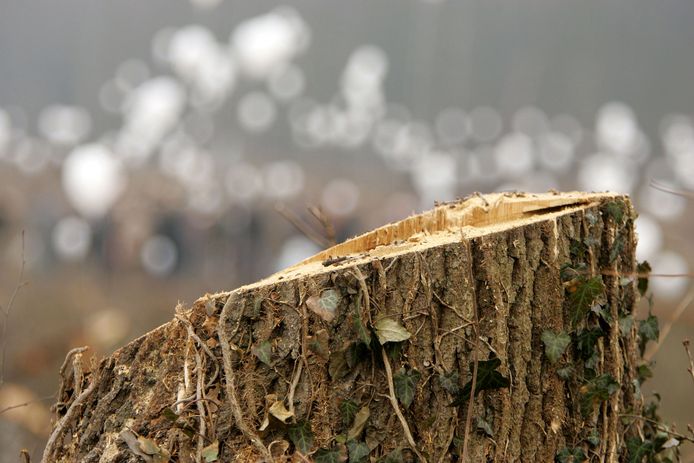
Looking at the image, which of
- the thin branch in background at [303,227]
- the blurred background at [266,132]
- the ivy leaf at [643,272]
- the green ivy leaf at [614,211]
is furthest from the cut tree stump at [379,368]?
the blurred background at [266,132]

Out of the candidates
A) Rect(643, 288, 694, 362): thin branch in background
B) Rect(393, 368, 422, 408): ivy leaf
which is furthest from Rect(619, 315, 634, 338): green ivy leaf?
Rect(393, 368, 422, 408): ivy leaf

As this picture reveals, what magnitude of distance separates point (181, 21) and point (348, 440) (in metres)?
1.80

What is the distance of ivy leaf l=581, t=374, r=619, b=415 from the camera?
3.43 ft

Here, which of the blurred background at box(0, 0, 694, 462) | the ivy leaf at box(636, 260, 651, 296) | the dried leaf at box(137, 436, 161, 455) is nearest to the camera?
the dried leaf at box(137, 436, 161, 455)

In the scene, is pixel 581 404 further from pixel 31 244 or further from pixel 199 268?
pixel 31 244

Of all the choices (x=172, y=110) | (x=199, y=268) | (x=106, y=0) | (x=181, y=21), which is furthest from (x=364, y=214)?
(x=106, y=0)

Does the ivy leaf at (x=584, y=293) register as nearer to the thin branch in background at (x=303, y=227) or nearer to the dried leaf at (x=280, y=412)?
the dried leaf at (x=280, y=412)

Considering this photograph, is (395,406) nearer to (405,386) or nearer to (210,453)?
(405,386)

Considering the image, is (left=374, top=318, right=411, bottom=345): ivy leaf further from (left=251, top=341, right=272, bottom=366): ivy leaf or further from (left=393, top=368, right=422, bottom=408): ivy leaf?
(left=251, top=341, right=272, bottom=366): ivy leaf

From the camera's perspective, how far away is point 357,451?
3.06 feet

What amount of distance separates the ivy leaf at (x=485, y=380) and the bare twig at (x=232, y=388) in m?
0.28

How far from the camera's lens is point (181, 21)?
7.53 feet

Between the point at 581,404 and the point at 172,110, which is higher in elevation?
the point at 172,110

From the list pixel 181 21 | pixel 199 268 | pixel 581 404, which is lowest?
pixel 581 404
